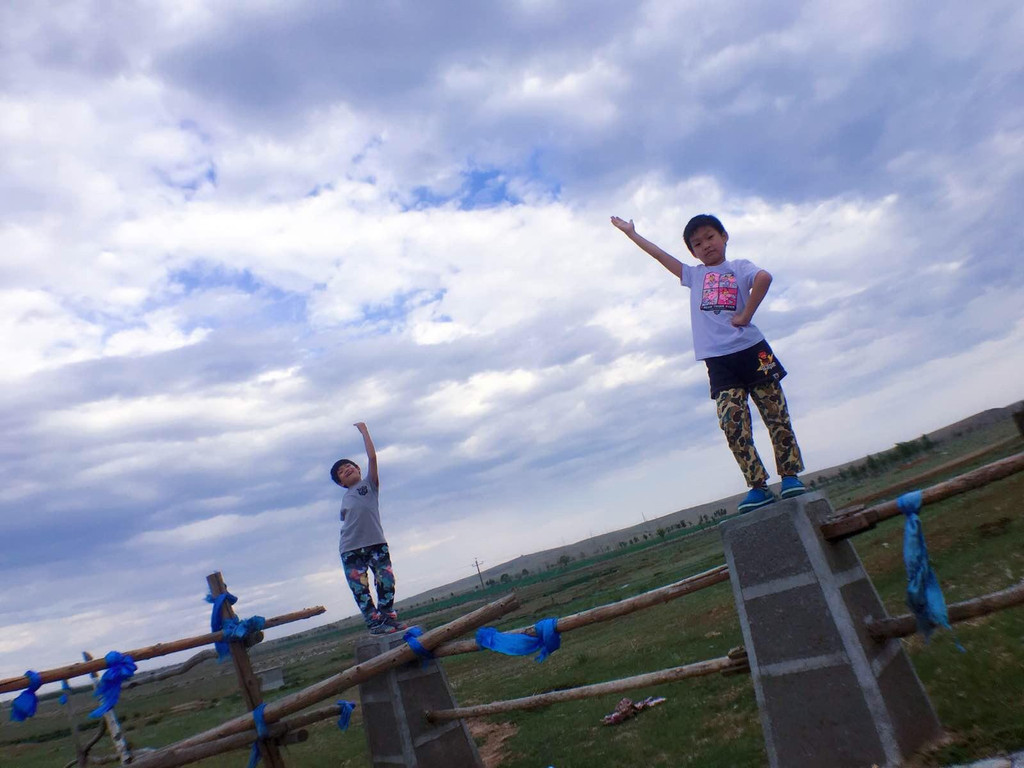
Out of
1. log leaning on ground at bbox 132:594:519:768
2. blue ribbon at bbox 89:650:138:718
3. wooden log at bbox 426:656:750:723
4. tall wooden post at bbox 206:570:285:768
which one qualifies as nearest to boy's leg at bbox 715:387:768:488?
wooden log at bbox 426:656:750:723

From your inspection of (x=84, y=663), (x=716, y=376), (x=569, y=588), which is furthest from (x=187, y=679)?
(x=716, y=376)

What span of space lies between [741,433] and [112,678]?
6.71m

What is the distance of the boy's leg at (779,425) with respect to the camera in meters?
5.02

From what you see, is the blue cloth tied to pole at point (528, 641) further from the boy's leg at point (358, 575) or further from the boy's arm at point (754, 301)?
the boy's arm at point (754, 301)

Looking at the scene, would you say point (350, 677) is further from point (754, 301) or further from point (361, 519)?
point (754, 301)

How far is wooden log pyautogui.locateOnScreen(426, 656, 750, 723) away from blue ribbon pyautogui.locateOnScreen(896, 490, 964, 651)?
132 centimetres

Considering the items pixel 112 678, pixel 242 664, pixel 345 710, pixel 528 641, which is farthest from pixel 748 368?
pixel 112 678

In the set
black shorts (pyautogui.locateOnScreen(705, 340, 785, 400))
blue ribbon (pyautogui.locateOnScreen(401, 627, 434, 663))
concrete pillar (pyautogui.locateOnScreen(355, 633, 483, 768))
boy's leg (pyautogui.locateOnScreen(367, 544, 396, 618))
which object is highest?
black shorts (pyautogui.locateOnScreen(705, 340, 785, 400))

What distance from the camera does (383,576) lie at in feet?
27.2

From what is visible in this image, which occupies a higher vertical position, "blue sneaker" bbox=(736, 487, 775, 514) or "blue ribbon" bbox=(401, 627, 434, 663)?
"blue sneaker" bbox=(736, 487, 775, 514)

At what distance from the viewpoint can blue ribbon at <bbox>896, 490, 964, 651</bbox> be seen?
4.11m

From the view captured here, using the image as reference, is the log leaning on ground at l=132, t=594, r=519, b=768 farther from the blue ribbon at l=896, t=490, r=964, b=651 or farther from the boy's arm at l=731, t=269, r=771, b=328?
the blue ribbon at l=896, t=490, r=964, b=651

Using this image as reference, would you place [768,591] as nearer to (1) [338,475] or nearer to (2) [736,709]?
(2) [736,709]

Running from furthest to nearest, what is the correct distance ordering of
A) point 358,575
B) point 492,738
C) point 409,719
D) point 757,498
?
point 492,738 < point 358,575 < point 409,719 < point 757,498
